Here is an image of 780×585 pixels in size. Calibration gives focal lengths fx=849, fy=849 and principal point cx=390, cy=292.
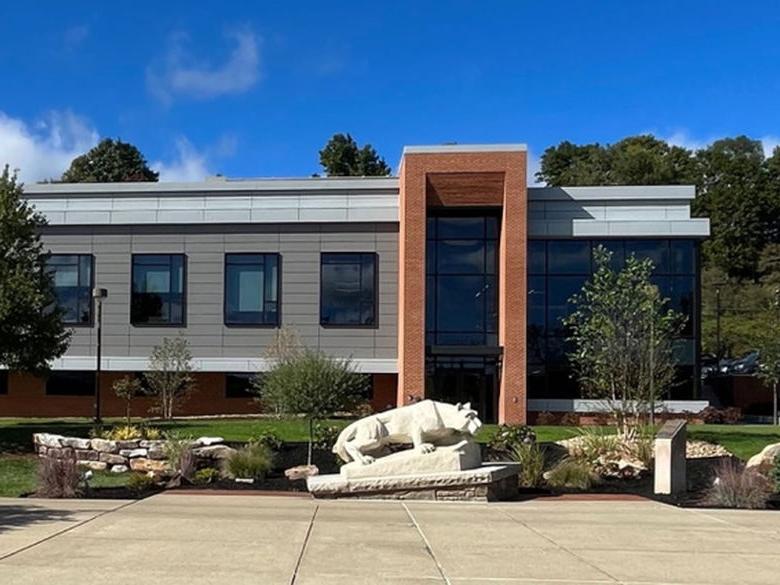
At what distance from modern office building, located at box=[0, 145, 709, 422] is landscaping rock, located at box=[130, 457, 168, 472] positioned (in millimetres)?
15749

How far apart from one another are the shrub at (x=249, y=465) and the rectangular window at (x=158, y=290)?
20628 millimetres

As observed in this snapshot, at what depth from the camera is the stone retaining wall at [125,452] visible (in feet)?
60.3

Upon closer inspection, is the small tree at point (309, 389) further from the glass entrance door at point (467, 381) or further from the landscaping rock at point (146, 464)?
the glass entrance door at point (467, 381)

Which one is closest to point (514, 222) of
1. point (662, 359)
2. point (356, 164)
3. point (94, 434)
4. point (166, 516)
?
point (662, 359)

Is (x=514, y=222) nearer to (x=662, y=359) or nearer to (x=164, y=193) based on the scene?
(x=662, y=359)

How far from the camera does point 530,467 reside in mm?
16281

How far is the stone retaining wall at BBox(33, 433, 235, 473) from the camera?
18391 millimetres

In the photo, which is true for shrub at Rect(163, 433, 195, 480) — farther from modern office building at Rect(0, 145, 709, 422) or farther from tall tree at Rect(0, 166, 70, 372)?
modern office building at Rect(0, 145, 709, 422)

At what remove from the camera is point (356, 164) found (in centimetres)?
8075

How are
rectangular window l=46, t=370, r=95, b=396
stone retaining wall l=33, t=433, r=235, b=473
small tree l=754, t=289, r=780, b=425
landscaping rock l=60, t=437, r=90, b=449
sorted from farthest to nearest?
small tree l=754, t=289, r=780, b=425 → rectangular window l=46, t=370, r=95, b=396 → landscaping rock l=60, t=437, r=90, b=449 → stone retaining wall l=33, t=433, r=235, b=473

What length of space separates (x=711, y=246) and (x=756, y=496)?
228 feet

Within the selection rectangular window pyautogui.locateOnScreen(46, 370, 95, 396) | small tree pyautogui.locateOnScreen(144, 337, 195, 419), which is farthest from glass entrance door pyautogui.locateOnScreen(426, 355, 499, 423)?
rectangular window pyautogui.locateOnScreen(46, 370, 95, 396)

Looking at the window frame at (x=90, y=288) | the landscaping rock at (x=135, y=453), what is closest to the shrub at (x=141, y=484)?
the landscaping rock at (x=135, y=453)

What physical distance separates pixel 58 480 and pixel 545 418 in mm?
22880
